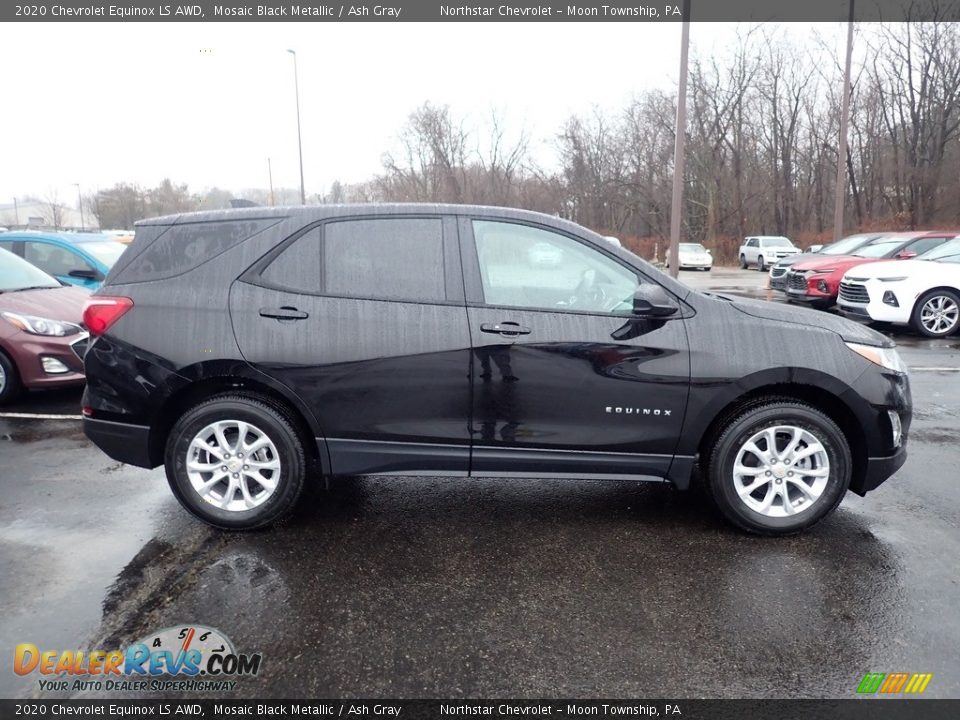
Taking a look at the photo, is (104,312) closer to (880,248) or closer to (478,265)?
(478,265)

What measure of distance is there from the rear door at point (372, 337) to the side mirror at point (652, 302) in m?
0.93

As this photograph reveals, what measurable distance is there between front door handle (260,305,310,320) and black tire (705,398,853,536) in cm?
239

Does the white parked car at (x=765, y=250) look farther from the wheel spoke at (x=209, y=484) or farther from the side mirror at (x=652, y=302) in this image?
the wheel spoke at (x=209, y=484)

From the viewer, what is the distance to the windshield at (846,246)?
46.8ft

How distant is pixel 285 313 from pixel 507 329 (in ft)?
3.99

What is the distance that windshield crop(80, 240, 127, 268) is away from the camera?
9.73m

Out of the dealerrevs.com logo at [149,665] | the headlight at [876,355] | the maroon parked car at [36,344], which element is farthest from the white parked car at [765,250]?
the dealerrevs.com logo at [149,665]

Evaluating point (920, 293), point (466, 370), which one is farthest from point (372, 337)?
point (920, 293)

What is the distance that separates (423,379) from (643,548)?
4.91 feet

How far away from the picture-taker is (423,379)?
11.6 ft

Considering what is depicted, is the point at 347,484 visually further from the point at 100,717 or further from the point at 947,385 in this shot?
the point at 947,385

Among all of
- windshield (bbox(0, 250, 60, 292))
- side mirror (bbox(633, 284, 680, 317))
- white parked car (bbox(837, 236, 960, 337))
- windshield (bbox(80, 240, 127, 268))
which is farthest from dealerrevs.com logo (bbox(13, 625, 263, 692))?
white parked car (bbox(837, 236, 960, 337))

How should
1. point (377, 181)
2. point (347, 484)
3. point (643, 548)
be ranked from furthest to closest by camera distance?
point (377, 181) < point (347, 484) < point (643, 548)

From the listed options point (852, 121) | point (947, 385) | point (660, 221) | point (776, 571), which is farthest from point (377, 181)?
point (776, 571)
